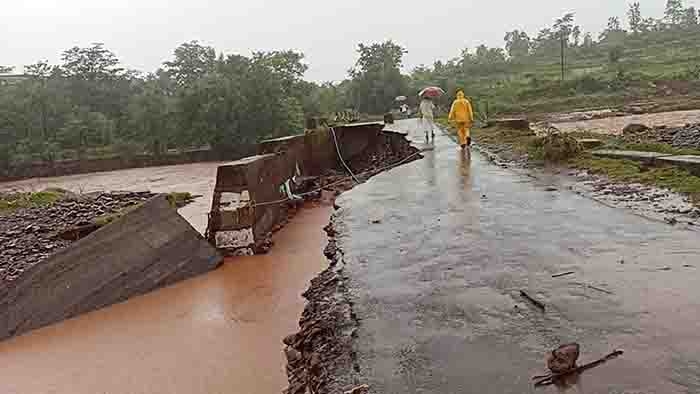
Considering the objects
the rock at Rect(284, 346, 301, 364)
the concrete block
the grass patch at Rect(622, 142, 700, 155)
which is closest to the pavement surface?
the rock at Rect(284, 346, 301, 364)

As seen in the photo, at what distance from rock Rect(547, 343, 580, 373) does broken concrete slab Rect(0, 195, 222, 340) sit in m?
7.25

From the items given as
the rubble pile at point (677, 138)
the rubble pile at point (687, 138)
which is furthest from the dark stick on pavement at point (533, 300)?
the rubble pile at point (687, 138)

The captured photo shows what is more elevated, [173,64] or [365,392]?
[173,64]

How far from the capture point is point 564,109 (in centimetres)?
4416

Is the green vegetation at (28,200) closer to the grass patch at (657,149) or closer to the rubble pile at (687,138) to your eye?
the grass patch at (657,149)

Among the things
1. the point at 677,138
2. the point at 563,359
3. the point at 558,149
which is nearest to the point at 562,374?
the point at 563,359

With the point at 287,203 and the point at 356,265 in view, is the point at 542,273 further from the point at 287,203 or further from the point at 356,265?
the point at 287,203

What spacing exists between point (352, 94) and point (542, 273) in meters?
47.2

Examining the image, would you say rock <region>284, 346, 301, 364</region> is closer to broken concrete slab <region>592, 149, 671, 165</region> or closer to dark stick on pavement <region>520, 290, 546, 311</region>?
dark stick on pavement <region>520, 290, 546, 311</region>

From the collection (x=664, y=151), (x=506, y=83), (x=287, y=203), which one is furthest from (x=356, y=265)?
(x=506, y=83)

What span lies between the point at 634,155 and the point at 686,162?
154 cm

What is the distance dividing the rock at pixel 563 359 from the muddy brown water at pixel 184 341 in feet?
10.9

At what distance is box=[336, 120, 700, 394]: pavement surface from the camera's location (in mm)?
3008

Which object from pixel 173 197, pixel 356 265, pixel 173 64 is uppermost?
pixel 173 64
